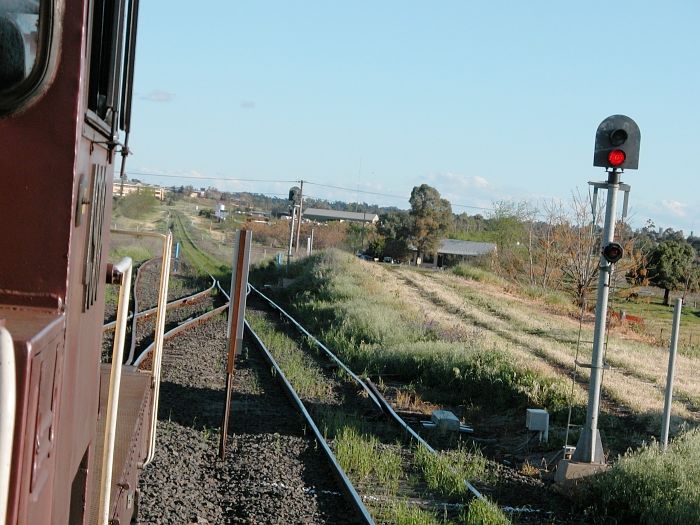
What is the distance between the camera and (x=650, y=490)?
797cm

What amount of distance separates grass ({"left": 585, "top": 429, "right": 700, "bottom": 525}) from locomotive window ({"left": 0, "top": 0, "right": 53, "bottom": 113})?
660 cm

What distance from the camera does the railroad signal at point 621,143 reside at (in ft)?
29.9

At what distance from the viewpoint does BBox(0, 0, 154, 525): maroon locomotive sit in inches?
76.0

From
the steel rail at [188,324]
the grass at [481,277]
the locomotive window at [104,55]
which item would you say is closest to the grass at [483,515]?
the locomotive window at [104,55]

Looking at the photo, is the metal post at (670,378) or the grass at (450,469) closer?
the grass at (450,469)

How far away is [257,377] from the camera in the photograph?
14.1 m

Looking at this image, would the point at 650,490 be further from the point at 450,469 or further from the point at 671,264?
the point at 671,264

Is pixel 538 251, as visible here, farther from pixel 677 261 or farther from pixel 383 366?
pixel 383 366

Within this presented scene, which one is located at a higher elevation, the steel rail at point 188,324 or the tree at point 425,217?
the tree at point 425,217

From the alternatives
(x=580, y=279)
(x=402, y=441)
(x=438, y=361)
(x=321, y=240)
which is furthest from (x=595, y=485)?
(x=321, y=240)

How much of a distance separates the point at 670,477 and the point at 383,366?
330 inches

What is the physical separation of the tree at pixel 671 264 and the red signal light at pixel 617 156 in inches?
2209

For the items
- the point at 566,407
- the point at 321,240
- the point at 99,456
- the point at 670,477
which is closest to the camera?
the point at 99,456

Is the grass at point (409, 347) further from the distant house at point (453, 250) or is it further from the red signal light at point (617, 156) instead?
the distant house at point (453, 250)
